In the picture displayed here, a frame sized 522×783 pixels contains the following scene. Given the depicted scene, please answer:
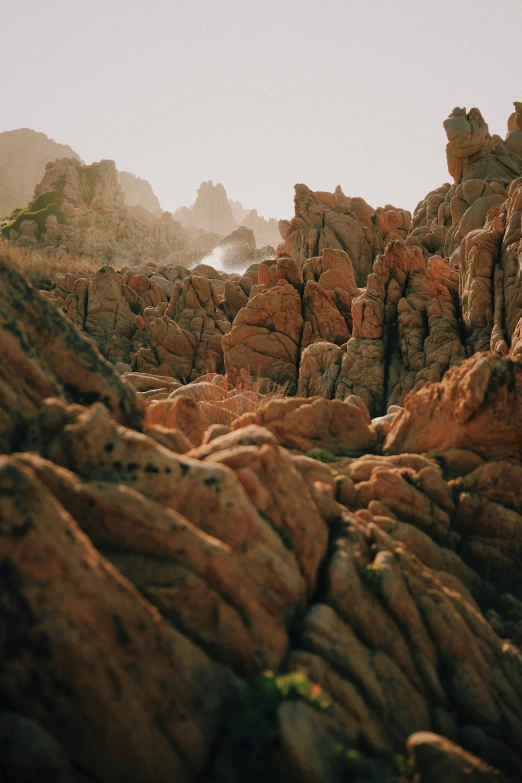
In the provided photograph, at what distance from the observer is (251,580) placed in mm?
8148

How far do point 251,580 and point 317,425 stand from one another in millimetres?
7164

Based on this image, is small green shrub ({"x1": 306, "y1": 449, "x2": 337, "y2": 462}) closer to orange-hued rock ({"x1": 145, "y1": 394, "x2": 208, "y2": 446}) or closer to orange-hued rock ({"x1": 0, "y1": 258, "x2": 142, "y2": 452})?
orange-hued rock ({"x1": 145, "y1": 394, "x2": 208, "y2": 446})

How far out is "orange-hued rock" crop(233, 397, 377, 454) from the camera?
14797 millimetres

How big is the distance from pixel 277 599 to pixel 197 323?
3839 centimetres

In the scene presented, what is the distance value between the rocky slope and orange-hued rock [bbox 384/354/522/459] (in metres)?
0.05

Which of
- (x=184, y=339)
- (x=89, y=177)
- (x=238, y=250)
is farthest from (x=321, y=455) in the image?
(x=89, y=177)

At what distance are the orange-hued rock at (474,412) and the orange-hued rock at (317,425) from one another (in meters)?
0.95

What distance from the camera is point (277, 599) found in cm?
838

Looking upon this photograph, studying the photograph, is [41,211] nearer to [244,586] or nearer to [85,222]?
[85,222]

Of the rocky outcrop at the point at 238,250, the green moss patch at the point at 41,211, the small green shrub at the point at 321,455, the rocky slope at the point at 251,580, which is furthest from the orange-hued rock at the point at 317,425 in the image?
the rocky outcrop at the point at 238,250

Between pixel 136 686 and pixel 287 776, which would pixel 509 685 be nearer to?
pixel 287 776

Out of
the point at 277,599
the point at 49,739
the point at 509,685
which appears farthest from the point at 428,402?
the point at 49,739

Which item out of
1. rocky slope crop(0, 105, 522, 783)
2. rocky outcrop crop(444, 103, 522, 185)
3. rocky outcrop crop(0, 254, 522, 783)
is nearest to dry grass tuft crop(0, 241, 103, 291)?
rocky outcrop crop(444, 103, 522, 185)

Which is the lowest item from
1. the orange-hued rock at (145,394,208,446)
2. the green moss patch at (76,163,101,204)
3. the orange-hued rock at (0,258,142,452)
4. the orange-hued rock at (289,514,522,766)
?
the orange-hued rock at (289,514,522,766)
